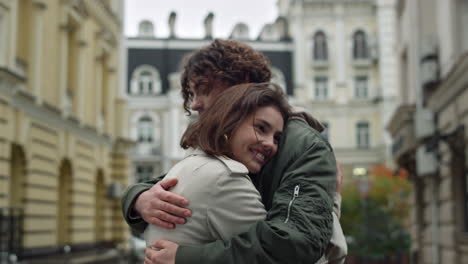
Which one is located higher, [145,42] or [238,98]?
[145,42]

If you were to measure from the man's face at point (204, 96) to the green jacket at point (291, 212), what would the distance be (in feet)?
2.00

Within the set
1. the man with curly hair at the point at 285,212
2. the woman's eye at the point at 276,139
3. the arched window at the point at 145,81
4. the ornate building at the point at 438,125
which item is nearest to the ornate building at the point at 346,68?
the arched window at the point at 145,81

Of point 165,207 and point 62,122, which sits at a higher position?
point 62,122

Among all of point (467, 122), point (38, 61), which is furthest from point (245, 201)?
point (38, 61)

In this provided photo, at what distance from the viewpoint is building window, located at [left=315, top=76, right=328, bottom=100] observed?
45875 mm

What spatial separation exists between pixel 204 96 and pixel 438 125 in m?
12.2

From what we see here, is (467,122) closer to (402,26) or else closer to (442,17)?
(442,17)

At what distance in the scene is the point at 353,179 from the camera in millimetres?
43000

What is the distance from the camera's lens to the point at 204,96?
3.13m

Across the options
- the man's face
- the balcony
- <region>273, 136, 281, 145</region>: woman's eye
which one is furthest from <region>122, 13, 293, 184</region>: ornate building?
<region>273, 136, 281, 145</region>: woman's eye

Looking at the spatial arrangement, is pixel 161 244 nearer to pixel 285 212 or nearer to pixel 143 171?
pixel 285 212

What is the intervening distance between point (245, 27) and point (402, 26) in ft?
98.3

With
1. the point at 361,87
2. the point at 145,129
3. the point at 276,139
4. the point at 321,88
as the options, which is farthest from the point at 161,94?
the point at 276,139

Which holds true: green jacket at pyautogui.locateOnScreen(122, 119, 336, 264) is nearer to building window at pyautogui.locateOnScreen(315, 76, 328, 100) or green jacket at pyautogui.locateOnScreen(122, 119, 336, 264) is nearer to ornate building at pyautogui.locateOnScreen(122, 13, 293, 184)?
ornate building at pyautogui.locateOnScreen(122, 13, 293, 184)
